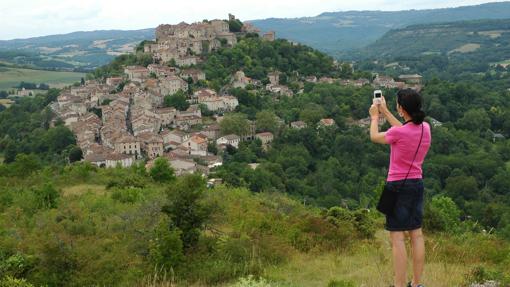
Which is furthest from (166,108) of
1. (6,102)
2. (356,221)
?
(356,221)

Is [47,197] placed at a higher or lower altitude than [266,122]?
higher

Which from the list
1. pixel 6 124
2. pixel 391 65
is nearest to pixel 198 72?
pixel 6 124

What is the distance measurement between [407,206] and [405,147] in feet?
1.77

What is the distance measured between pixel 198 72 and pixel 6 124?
866 inches

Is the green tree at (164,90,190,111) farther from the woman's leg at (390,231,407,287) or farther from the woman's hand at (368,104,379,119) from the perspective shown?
Result: the woman's leg at (390,231,407,287)

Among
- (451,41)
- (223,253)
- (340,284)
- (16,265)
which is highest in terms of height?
(340,284)

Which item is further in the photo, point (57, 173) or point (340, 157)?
point (340, 157)

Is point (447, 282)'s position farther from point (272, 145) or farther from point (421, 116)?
point (272, 145)

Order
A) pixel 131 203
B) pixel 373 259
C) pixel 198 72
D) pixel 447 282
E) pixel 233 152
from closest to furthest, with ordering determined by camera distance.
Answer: pixel 447 282, pixel 373 259, pixel 131 203, pixel 233 152, pixel 198 72

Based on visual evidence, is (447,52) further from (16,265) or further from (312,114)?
(16,265)

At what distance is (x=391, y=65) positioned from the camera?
127 meters

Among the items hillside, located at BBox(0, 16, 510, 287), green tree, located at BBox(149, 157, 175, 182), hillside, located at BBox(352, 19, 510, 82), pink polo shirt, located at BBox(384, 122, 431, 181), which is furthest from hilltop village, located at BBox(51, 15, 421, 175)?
hillside, located at BBox(352, 19, 510, 82)

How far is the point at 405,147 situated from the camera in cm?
466

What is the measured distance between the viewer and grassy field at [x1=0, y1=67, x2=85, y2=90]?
344ft
